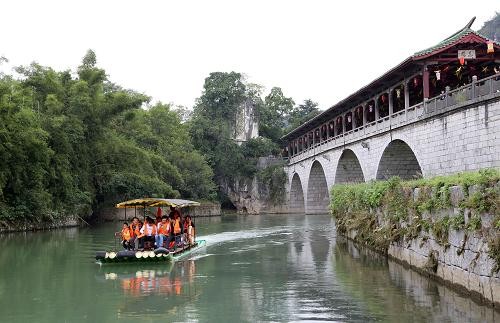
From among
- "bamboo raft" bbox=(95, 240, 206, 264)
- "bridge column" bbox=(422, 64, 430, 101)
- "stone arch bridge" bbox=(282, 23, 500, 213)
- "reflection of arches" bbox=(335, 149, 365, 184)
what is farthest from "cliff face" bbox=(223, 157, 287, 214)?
"bamboo raft" bbox=(95, 240, 206, 264)

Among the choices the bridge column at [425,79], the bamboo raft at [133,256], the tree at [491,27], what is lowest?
the bamboo raft at [133,256]

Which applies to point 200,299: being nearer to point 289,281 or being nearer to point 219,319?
point 219,319

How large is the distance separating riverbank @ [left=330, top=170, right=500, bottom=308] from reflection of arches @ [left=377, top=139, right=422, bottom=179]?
14515mm

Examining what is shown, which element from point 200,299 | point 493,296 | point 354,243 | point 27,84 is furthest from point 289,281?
point 27,84

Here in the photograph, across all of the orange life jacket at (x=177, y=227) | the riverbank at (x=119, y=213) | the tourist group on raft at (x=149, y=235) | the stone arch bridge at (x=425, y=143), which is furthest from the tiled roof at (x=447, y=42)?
the riverbank at (x=119, y=213)

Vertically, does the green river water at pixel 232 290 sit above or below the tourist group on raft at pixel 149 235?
below

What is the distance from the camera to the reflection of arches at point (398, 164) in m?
33.6

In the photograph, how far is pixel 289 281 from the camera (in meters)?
14.1

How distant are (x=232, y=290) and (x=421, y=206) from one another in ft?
15.0

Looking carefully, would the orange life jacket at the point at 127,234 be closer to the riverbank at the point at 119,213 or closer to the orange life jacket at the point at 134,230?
the orange life jacket at the point at 134,230

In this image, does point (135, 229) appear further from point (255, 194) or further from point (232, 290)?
point (255, 194)

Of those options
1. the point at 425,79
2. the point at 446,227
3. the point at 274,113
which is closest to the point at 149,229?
the point at 446,227

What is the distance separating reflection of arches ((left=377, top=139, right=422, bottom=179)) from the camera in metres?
33.6

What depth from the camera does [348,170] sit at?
4494 cm
